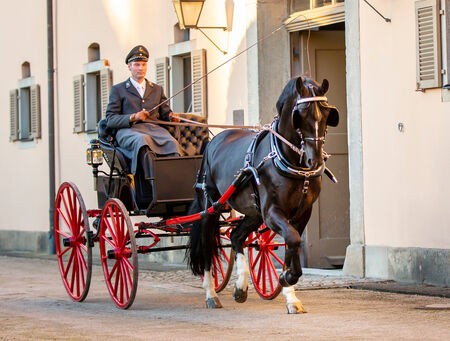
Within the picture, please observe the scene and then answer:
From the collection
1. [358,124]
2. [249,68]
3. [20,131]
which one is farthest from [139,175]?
[20,131]

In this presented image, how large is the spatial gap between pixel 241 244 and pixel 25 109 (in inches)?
499

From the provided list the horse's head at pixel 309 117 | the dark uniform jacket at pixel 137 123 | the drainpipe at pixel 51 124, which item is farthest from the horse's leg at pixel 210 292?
the drainpipe at pixel 51 124

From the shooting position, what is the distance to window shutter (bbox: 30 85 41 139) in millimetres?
21250

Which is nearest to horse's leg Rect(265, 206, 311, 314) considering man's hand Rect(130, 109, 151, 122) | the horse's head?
the horse's head

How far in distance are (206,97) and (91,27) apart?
13.9ft

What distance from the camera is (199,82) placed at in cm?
1588

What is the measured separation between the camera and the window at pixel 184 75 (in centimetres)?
1585

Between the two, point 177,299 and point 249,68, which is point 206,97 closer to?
point 249,68

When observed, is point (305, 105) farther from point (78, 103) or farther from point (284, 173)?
point (78, 103)

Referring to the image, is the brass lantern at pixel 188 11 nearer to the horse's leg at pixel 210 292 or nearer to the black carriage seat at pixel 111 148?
the black carriage seat at pixel 111 148

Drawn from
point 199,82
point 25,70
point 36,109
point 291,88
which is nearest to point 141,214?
point 291,88

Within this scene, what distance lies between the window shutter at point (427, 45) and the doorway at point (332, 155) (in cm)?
267

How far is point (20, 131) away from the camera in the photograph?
2228 cm

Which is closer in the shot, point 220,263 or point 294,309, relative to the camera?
point 294,309
